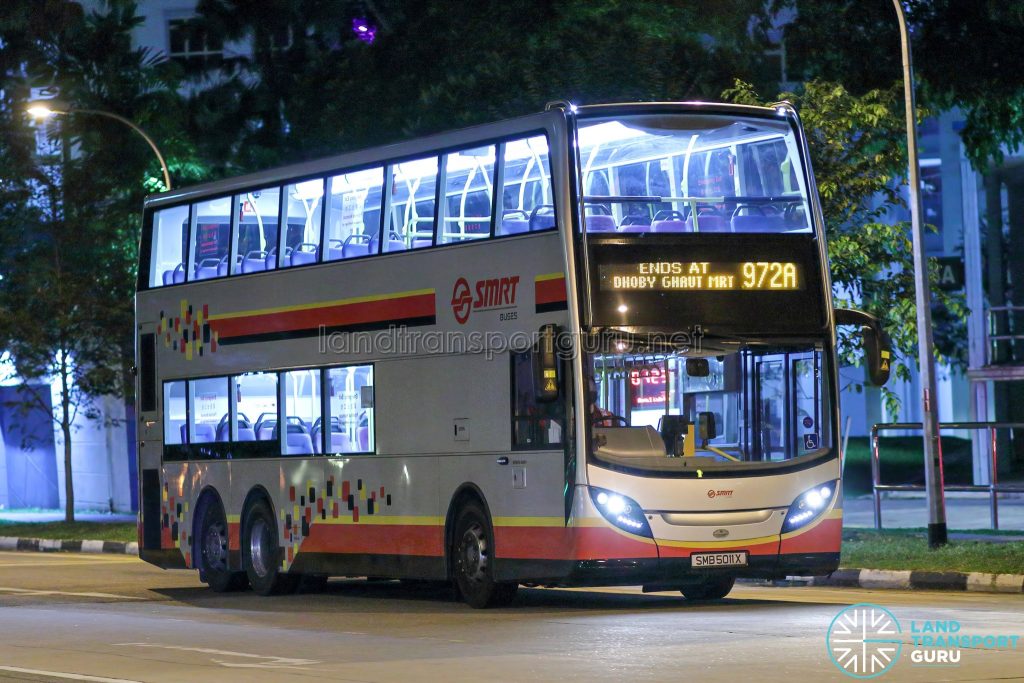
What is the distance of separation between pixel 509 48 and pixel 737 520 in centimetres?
1287

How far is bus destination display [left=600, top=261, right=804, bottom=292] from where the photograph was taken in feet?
48.8

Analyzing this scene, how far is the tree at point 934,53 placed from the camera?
26156mm

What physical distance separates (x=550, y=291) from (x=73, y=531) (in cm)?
1892

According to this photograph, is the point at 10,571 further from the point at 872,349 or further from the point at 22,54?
the point at 22,54

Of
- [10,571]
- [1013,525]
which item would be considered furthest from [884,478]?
[10,571]

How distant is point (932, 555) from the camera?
19.2 metres

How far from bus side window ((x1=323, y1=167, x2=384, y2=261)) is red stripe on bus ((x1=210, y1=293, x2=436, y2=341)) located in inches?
21.6

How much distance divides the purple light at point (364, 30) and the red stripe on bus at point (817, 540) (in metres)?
19.7

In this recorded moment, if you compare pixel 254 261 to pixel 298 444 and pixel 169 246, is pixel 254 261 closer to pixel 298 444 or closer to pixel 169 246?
pixel 169 246

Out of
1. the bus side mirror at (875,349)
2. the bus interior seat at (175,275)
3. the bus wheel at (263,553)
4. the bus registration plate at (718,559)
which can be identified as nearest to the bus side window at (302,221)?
the bus interior seat at (175,275)

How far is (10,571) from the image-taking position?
22.7 m

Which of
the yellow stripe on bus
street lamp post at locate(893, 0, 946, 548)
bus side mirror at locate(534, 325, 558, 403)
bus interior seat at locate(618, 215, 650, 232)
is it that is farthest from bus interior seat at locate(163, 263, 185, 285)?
street lamp post at locate(893, 0, 946, 548)

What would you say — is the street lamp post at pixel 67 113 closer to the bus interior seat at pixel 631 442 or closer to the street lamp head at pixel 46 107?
the street lamp head at pixel 46 107

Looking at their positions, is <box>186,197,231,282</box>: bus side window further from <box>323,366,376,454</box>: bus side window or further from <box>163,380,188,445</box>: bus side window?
<box>323,366,376,454</box>: bus side window
